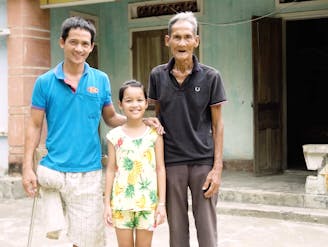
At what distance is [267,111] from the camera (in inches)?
318

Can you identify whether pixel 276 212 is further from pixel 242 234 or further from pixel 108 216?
pixel 108 216

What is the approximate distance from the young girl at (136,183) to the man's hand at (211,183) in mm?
267

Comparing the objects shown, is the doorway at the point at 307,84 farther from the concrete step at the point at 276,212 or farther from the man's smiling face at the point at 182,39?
the man's smiling face at the point at 182,39

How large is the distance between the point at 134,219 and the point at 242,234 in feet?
8.80

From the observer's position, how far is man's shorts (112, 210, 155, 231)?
3260mm

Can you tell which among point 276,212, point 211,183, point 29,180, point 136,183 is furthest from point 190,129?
point 276,212

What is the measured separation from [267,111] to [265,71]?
2.02ft

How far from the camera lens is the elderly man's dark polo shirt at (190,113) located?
3.26 meters

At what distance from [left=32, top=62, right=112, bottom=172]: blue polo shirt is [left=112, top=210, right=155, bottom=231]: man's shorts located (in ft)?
1.18

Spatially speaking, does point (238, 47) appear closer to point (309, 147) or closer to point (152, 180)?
point (309, 147)

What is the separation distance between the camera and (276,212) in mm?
6371

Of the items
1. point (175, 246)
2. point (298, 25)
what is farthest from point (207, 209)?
point (298, 25)

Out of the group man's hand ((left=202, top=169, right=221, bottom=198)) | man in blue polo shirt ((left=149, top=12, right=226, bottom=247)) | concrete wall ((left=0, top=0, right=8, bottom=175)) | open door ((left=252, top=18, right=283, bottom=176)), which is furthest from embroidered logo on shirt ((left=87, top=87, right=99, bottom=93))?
concrete wall ((left=0, top=0, right=8, bottom=175))

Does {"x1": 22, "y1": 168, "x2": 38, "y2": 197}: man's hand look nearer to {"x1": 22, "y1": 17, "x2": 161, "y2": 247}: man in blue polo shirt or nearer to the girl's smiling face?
{"x1": 22, "y1": 17, "x2": 161, "y2": 247}: man in blue polo shirt
